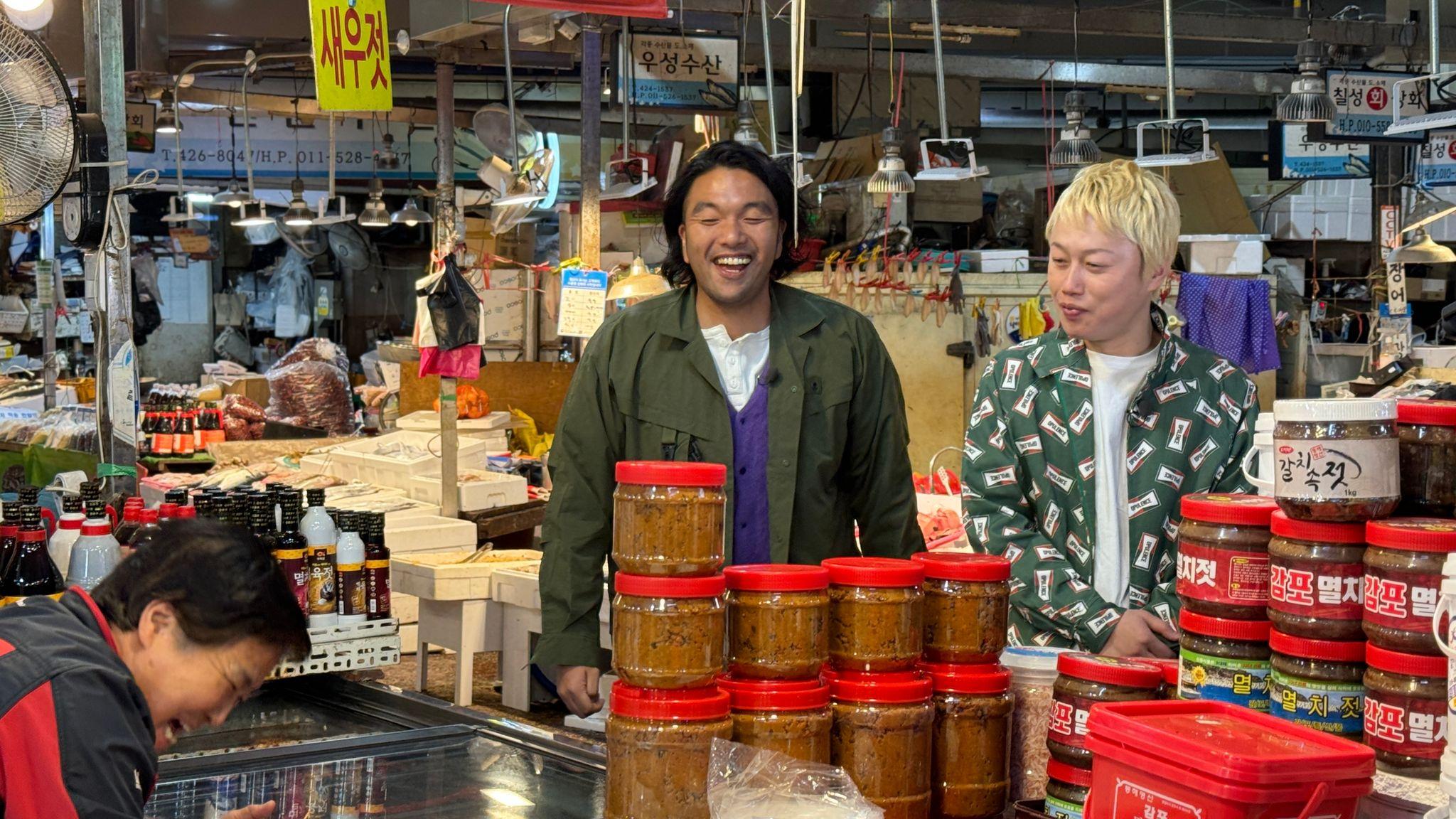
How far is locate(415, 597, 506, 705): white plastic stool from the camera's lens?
21.4 ft

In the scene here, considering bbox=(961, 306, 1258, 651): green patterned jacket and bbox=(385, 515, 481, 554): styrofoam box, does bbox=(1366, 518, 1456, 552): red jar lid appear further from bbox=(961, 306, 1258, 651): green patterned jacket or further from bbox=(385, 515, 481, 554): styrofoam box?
bbox=(385, 515, 481, 554): styrofoam box

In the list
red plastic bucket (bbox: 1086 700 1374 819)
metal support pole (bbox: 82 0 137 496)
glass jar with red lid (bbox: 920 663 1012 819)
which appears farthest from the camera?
metal support pole (bbox: 82 0 137 496)

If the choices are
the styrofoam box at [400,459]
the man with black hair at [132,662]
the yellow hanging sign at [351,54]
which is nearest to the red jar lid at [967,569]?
the man with black hair at [132,662]

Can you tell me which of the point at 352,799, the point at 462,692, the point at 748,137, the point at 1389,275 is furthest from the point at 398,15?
the point at 352,799

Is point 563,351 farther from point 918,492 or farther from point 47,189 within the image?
point 47,189

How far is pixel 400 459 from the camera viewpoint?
315 inches

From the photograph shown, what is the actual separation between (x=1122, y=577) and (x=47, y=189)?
3181mm

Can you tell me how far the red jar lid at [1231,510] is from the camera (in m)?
2.04

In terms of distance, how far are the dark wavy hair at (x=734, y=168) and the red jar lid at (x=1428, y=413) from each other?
1344mm

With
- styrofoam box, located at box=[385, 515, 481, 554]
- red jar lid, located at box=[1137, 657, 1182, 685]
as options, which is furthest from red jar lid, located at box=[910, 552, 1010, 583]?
styrofoam box, located at box=[385, 515, 481, 554]

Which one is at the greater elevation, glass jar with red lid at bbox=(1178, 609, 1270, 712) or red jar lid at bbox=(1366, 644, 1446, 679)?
red jar lid at bbox=(1366, 644, 1446, 679)

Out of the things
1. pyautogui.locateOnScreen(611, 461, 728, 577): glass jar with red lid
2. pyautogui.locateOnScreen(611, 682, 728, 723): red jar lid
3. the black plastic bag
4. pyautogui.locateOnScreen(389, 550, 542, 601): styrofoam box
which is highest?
the black plastic bag

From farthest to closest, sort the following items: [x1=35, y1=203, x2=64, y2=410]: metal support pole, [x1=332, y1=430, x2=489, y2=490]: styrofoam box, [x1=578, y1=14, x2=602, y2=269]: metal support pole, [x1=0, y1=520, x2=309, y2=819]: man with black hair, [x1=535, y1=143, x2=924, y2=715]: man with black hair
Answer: [x1=35, y1=203, x2=64, y2=410]: metal support pole
[x1=332, y1=430, x2=489, y2=490]: styrofoam box
[x1=578, y1=14, x2=602, y2=269]: metal support pole
[x1=535, y1=143, x2=924, y2=715]: man with black hair
[x1=0, y1=520, x2=309, y2=819]: man with black hair

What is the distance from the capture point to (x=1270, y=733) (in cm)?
171
